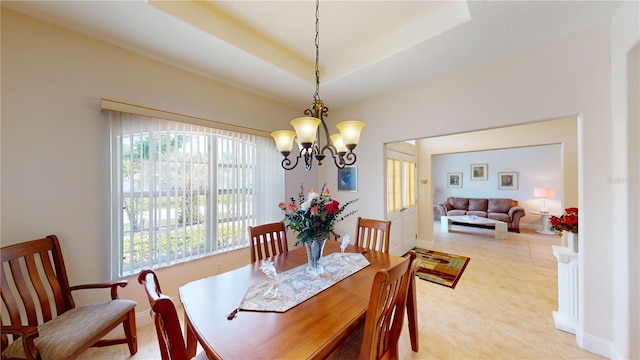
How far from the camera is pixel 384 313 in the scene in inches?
45.4

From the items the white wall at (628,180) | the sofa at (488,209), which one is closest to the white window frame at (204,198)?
the white wall at (628,180)

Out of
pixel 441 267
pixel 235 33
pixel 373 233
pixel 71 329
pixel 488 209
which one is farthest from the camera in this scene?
pixel 488 209

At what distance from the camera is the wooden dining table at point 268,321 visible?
93 cm

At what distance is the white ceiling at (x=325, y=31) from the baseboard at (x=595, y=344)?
8.45 ft

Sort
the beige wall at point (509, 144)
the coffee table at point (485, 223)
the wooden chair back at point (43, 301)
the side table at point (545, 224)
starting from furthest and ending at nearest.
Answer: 1. the side table at point (545, 224)
2. the coffee table at point (485, 223)
3. the beige wall at point (509, 144)
4. the wooden chair back at point (43, 301)

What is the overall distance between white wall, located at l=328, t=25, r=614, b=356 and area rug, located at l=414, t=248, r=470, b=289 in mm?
1327

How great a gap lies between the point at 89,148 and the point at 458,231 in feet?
24.4

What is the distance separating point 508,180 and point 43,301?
9754 millimetres

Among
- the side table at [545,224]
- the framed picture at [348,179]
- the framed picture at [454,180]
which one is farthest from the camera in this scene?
the framed picture at [454,180]

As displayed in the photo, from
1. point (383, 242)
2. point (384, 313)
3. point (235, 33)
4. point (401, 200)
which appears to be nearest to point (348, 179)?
point (401, 200)

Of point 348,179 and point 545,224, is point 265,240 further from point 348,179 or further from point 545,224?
point 545,224

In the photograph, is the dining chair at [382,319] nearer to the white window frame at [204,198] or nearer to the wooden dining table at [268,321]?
the wooden dining table at [268,321]

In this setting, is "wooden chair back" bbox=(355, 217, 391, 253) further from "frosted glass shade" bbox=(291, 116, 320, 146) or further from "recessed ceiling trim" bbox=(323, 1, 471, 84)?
"recessed ceiling trim" bbox=(323, 1, 471, 84)

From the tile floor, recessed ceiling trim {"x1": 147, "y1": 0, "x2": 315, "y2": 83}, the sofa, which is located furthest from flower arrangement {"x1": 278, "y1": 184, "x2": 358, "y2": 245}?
the sofa
